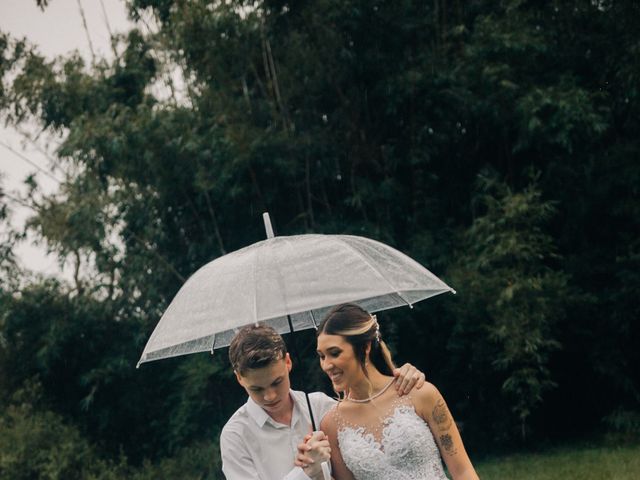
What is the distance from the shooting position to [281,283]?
10.5ft

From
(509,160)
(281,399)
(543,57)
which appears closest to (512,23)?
(543,57)

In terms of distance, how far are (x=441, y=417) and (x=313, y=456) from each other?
1.94ft

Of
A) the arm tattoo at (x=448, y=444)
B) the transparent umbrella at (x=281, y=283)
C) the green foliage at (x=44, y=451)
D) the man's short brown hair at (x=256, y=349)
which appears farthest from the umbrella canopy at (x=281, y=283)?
the green foliage at (x=44, y=451)

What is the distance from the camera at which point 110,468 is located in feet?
35.1

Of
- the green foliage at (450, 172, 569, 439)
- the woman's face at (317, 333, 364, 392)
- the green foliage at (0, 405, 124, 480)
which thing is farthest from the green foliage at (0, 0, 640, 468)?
the woman's face at (317, 333, 364, 392)

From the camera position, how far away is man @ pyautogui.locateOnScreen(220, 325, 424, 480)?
10.6 ft

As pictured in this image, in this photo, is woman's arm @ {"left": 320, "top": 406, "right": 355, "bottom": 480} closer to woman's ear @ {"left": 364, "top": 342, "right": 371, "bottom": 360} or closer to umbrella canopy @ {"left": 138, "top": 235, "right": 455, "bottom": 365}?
woman's ear @ {"left": 364, "top": 342, "right": 371, "bottom": 360}

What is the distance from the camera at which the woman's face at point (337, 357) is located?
10.9 feet

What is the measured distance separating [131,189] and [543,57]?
555 centimetres

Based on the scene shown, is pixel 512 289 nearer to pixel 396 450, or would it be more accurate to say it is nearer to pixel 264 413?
pixel 396 450

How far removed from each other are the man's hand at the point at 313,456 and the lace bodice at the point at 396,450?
0.36 metres

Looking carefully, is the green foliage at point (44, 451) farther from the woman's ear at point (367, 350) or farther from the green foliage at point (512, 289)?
the woman's ear at point (367, 350)

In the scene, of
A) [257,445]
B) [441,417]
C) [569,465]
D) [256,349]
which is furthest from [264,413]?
[569,465]

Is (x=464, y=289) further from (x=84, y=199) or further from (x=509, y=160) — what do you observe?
(x=84, y=199)
